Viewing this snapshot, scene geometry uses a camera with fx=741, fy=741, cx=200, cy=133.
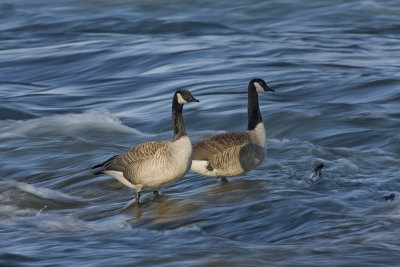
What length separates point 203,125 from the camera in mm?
17281

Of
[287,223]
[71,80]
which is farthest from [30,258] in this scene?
[71,80]

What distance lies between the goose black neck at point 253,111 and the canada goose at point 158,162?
175 centimetres

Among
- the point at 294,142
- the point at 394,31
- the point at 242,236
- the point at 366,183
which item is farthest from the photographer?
the point at 394,31

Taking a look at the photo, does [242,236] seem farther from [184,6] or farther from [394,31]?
[184,6]

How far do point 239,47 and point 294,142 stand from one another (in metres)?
12.0

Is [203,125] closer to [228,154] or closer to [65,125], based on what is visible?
[65,125]

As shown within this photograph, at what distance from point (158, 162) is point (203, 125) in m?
7.12

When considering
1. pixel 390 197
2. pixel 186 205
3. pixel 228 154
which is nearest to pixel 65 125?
pixel 228 154

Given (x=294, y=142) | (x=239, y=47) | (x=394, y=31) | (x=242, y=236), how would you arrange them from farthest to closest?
(x=394, y=31)
(x=239, y=47)
(x=294, y=142)
(x=242, y=236)

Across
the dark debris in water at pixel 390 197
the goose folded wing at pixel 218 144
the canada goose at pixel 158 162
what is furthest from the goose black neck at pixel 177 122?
the dark debris in water at pixel 390 197

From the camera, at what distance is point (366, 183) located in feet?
36.6

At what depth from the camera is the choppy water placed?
8859mm

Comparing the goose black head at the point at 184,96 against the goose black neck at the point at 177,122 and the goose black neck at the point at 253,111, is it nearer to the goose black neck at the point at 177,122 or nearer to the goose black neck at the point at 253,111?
the goose black neck at the point at 177,122

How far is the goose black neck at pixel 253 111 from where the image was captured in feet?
39.2
